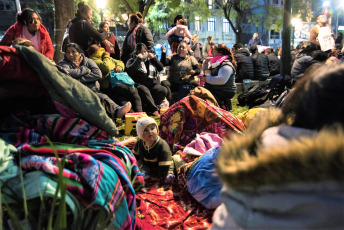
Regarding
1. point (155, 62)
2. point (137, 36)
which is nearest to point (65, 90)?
point (155, 62)

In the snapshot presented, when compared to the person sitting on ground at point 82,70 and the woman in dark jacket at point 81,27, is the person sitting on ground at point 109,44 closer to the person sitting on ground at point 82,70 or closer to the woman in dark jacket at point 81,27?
the woman in dark jacket at point 81,27

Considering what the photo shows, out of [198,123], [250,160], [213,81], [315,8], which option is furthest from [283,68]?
[315,8]

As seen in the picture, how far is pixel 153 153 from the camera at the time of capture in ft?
10.5

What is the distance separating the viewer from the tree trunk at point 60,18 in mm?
6152

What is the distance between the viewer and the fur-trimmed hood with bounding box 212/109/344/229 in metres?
0.72

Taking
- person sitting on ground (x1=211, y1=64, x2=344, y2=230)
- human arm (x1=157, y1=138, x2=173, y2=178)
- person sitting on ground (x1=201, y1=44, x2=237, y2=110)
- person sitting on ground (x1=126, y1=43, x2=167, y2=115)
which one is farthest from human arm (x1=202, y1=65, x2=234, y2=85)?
person sitting on ground (x1=211, y1=64, x2=344, y2=230)

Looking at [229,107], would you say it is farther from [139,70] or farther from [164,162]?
[164,162]

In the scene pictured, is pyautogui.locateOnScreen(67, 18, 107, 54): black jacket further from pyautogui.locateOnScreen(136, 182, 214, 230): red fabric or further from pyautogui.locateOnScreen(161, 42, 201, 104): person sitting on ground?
pyautogui.locateOnScreen(136, 182, 214, 230): red fabric

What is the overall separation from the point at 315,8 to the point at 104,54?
34.6 m

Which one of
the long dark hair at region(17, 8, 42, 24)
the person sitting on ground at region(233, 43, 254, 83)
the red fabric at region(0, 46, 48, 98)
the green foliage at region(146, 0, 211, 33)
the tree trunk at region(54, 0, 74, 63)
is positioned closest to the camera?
the red fabric at region(0, 46, 48, 98)

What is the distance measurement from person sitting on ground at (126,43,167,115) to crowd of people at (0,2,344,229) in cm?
2

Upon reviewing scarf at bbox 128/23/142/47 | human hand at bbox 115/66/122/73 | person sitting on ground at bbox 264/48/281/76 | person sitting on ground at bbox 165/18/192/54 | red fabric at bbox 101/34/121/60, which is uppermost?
person sitting on ground at bbox 165/18/192/54

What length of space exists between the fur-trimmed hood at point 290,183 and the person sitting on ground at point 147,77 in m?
4.80

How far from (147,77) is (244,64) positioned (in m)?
3.58
